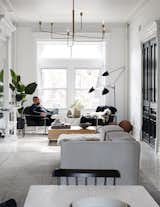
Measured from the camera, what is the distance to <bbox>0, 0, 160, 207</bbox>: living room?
326 inches

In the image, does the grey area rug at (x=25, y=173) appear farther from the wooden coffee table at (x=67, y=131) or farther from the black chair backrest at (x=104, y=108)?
the black chair backrest at (x=104, y=108)

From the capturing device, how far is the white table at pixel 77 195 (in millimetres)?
2352

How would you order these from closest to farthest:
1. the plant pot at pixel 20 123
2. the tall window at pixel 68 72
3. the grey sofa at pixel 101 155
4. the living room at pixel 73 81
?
the grey sofa at pixel 101 155, the living room at pixel 73 81, the plant pot at pixel 20 123, the tall window at pixel 68 72

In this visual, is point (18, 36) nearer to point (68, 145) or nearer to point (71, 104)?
point (71, 104)

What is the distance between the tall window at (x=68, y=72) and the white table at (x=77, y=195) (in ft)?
32.4

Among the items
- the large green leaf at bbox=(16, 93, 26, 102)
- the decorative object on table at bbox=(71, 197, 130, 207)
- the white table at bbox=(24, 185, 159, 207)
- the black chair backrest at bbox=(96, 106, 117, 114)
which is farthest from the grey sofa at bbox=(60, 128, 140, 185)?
the black chair backrest at bbox=(96, 106, 117, 114)

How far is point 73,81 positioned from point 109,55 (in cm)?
135

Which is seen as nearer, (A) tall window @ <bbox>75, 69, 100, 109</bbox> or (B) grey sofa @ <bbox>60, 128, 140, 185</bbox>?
(B) grey sofa @ <bbox>60, 128, 140, 185</bbox>

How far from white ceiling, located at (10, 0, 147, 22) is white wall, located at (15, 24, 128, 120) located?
0.43m

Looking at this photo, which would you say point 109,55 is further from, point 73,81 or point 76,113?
point 76,113

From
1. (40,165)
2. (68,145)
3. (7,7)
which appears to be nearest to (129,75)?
(7,7)

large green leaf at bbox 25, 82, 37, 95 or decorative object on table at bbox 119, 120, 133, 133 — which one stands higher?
large green leaf at bbox 25, 82, 37, 95

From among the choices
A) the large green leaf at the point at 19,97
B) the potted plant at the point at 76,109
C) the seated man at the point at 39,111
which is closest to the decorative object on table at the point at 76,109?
the potted plant at the point at 76,109

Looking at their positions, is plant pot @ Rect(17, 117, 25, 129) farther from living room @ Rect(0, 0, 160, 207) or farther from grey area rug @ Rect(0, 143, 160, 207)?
grey area rug @ Rect(0, 143, 160, 207)
